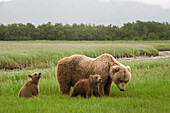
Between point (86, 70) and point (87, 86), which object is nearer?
point (87, 86)

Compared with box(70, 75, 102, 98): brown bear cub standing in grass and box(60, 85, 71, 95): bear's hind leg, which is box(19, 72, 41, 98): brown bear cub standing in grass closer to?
box(60, 85, 71, 95): bear's hind leg

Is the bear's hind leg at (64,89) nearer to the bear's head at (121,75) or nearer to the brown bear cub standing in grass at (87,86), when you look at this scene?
the brown bear cub standing in grass at (87,86)

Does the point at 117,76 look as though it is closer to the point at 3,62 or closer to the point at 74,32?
the point at 3,62

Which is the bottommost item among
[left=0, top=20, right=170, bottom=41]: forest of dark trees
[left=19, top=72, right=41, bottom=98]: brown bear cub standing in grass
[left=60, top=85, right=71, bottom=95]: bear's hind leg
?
[left=60, top=85, right=71, bottom=95]: bear's hind leg

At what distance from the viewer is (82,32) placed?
84.6m

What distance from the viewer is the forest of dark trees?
69.2 metres

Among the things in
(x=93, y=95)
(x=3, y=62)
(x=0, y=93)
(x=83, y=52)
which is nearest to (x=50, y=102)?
(x=93, y=95)

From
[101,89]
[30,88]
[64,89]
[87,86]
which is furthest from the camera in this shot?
[64,89]

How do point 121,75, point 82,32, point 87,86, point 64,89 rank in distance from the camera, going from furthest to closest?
1. point 82,32
2. point 64,89
3. point 121,75
4. point 87,86

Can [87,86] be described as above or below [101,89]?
above

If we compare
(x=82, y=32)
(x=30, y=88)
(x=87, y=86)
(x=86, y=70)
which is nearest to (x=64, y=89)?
(x=86, y=70)

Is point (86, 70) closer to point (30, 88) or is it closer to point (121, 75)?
point (121, 75)

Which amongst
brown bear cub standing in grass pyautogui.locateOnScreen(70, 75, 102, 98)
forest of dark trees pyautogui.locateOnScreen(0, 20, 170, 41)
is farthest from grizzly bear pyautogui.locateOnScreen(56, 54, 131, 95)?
forest of dark trees pyautogui.locateOnScreen(0, 20, 170, 41)

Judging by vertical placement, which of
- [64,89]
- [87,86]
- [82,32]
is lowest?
[64,89]
